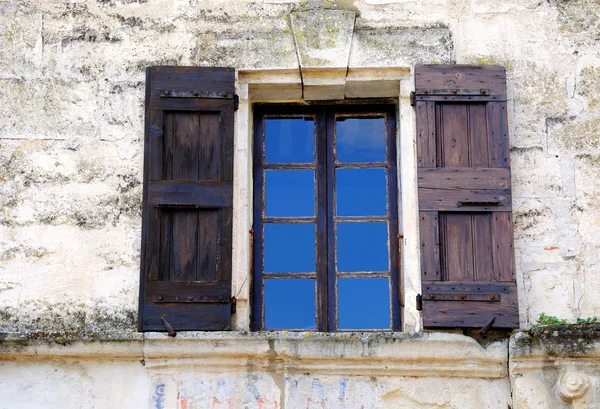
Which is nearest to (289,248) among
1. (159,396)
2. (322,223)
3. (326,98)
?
(322,223)

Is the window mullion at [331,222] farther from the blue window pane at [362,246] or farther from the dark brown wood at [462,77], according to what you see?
the dark brown wood at [462,77]

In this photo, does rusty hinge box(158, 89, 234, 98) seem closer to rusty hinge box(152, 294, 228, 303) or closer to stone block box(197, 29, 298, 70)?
stone block box(197, 29, 298, 70)

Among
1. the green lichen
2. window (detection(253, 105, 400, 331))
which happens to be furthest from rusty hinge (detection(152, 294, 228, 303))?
the green lichen

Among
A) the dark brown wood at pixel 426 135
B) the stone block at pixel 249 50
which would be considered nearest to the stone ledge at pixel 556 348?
the dark brown wood at pixel 426 135

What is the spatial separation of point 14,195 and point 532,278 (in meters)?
2.70

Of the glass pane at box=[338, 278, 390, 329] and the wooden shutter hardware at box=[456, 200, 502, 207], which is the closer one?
the wooden shutter hardware at box=[456, 200, 502, 207]

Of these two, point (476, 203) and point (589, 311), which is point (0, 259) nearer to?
point (476, 203)

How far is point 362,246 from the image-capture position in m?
6.93

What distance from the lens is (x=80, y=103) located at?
22.9ft

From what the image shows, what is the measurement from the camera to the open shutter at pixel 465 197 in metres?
6.49

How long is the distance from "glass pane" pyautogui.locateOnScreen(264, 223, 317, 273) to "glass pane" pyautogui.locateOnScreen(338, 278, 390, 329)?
215 mm

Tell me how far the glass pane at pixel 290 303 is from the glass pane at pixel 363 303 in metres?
0.16

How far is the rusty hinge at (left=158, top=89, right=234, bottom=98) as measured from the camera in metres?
6.84

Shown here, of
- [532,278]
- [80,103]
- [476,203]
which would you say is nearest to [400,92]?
[476,203]
